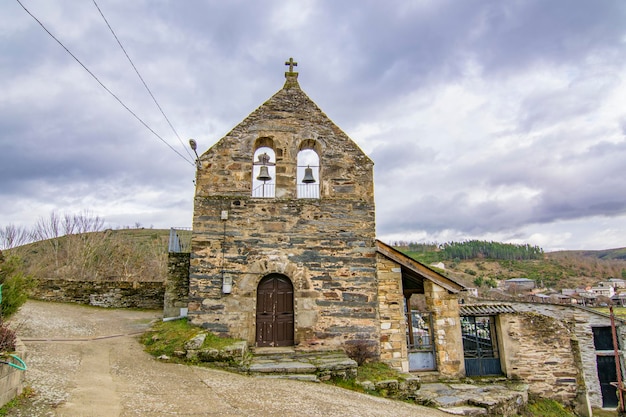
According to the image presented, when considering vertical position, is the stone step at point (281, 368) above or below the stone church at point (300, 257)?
below

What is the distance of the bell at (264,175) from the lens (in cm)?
1003

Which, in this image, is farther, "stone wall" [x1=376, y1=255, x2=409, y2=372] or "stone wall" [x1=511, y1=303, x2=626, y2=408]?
"stone wall" [x1=511, y1=303, x2=626, y2=408]

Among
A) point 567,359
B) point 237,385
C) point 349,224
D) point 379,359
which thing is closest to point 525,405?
point 567,359

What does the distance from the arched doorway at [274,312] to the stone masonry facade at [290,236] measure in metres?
0.22

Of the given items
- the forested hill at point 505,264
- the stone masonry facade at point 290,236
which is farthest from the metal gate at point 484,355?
the forested hill at point 505,264

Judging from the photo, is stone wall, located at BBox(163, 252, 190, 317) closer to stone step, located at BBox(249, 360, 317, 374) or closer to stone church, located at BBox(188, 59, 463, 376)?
stone church, located at BBox(188, 59, 463, 376)

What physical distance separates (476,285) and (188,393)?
196ft

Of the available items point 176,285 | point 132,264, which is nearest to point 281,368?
point 176,285

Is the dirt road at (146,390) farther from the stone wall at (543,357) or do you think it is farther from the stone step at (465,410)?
the stone wall at (543,357)

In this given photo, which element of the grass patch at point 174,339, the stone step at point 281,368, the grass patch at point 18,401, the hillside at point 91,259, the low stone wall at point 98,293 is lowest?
the stone step at point 281,368

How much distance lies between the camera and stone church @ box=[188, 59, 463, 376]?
9.41m

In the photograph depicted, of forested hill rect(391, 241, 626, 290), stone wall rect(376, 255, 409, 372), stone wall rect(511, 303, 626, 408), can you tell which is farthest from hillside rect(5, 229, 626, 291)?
stone wall rect(511, 303, 626, 408)

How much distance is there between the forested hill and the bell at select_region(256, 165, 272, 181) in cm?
5674

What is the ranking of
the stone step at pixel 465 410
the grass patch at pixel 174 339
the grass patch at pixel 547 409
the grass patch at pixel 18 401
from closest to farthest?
the grass patch at pixel 18 401, the stone step at pixel 465 410, the grass patch at pixel 174 339, the grass patch at pixel 547 409
